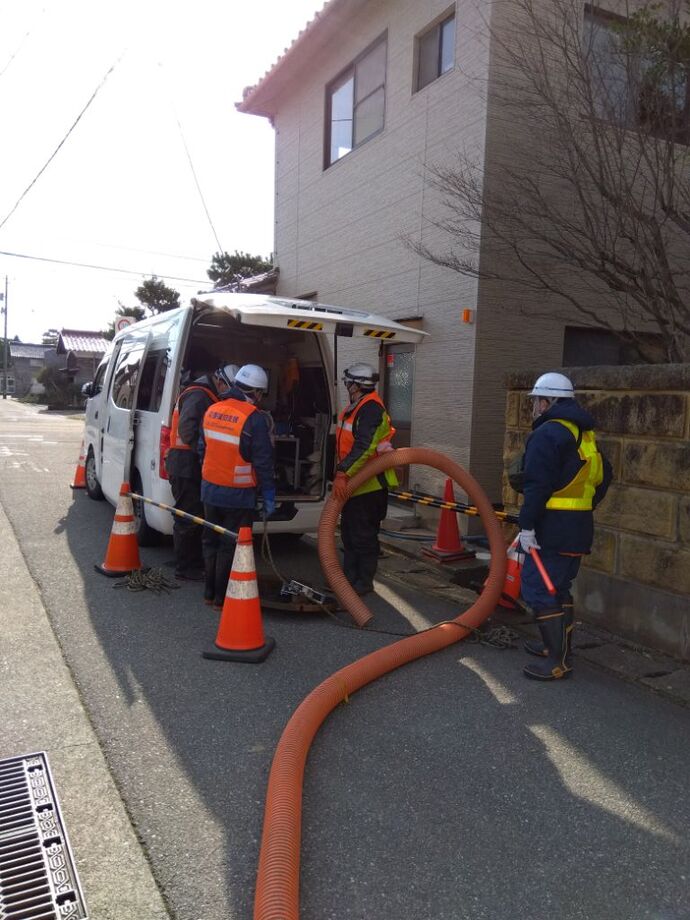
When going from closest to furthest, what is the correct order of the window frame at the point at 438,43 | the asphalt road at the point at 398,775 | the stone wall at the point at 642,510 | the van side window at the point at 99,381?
1. the asphalt road at the point at 398,775
2. the stone wall at the point at 642,510
3. the window frame at the point at 438,43
4. the van side window at the point at 99,381

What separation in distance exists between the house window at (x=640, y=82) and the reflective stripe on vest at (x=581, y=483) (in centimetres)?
349

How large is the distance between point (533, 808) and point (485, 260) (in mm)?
6162

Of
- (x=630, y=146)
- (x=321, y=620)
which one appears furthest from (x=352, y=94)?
(x=321, y=620)

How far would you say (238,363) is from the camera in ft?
24.8

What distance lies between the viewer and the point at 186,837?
2.57 meters

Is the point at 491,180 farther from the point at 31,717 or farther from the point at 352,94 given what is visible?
the point at 31,717

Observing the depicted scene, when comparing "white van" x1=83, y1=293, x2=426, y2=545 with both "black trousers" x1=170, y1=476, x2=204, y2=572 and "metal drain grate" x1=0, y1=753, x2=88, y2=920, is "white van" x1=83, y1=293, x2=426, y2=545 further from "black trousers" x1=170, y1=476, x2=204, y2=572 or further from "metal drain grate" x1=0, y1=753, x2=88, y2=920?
"metal drain grate" x1=0, y1=753, x2=88, y2=920

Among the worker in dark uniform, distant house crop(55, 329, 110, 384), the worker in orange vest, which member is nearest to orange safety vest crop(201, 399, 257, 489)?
the worker in orange vest

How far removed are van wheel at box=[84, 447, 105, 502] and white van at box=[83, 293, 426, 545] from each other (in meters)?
0.41

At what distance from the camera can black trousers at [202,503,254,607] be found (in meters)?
5.07

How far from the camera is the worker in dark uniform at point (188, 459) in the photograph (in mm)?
5516

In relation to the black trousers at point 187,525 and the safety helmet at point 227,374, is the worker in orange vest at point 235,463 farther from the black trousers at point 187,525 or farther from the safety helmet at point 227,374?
the safety helmet at point 227,374

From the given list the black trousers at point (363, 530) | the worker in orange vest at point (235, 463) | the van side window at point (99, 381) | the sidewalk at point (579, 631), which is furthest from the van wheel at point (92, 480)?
the black trousers at point (363, 530)

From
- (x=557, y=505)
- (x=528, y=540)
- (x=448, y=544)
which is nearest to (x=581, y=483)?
(x=557, y=505)
